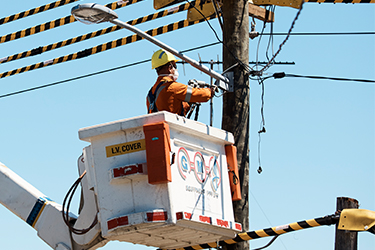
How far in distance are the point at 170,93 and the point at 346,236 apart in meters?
2.30

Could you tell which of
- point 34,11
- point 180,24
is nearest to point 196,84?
point 180,24

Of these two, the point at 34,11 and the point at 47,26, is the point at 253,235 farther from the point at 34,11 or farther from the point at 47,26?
the point at 34,11

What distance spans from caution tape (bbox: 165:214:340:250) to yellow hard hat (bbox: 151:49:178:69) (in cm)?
202

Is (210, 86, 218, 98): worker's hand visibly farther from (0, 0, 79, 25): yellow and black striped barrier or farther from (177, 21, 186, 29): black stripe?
(0, 0, 79, 25): yellow and black striped barrier

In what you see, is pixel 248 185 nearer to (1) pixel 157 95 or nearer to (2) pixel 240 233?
(2) pixel 240 233

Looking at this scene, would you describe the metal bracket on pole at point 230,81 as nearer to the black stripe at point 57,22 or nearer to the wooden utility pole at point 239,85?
the wooden utility pole at point 239,85

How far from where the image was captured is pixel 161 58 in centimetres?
846

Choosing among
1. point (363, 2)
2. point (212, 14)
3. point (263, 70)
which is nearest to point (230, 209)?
point (263, 70)

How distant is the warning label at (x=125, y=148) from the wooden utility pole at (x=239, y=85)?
1.63m

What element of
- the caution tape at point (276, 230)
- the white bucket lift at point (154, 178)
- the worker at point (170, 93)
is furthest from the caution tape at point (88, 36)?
the caution tape at point (276, 230)

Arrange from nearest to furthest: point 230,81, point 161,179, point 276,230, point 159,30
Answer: point 161,179
point 276,230
point 230,81
point 159,30

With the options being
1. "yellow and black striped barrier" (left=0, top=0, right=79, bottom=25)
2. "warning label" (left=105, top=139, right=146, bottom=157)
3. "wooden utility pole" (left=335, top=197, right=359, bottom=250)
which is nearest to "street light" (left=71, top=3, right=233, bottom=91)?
"warning label" (left=105, top=139, right=146, bottom=157)

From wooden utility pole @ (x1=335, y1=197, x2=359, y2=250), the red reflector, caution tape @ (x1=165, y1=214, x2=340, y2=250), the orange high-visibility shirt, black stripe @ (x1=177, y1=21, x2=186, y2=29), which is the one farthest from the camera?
black stripe @ (x1=177, y1=21, x2=186, y2=29)

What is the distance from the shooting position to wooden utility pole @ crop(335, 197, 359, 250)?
7.36 metres
